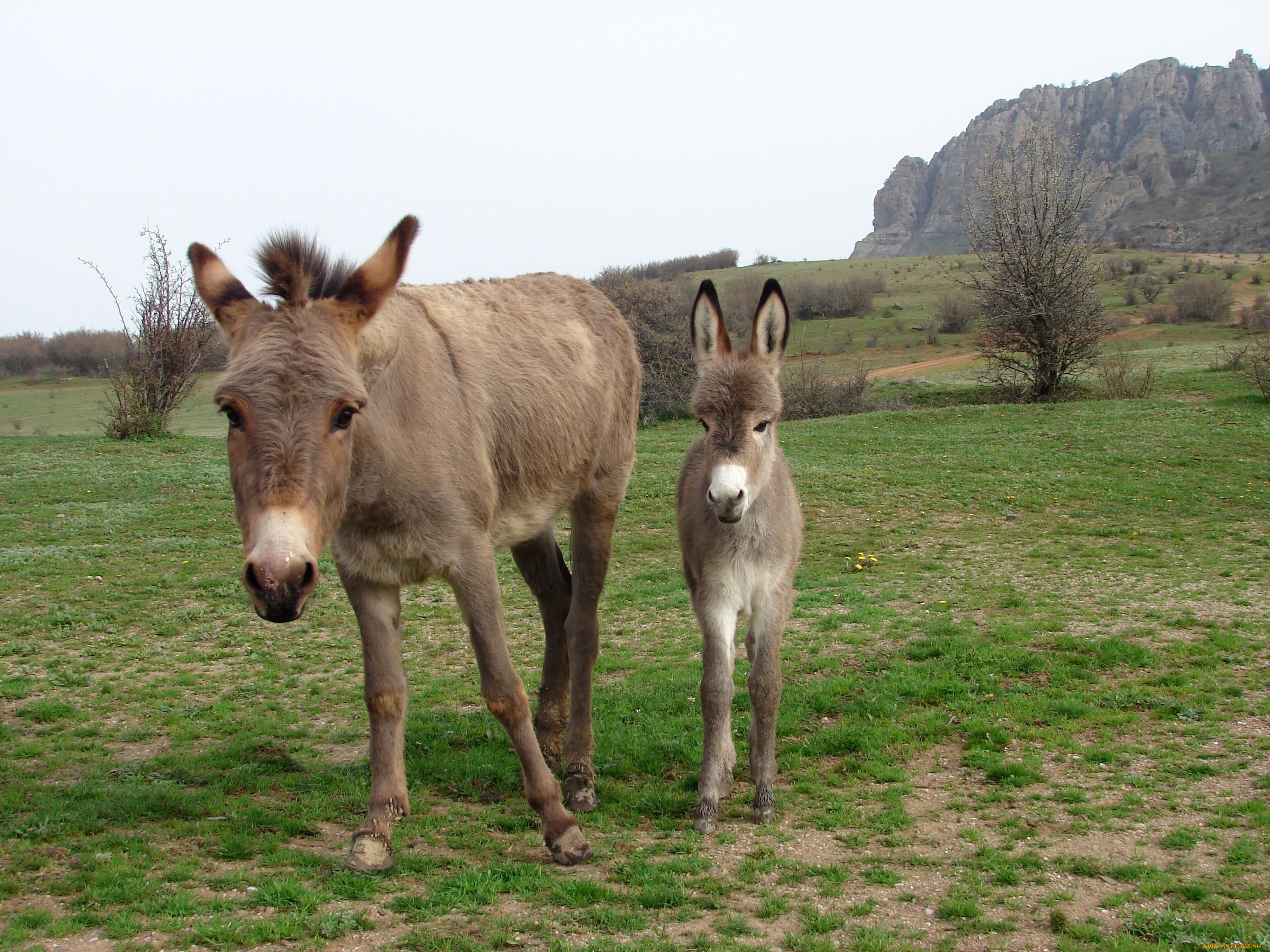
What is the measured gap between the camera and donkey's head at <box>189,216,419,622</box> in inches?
131

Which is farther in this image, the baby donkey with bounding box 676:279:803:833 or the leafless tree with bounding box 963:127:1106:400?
the leafless tree with bounding box 963:127:1106:400

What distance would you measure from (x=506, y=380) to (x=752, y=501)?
5.68 feet

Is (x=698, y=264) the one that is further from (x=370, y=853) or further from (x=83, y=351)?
(x=370, y=853)

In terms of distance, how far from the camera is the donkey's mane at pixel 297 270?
3.91 meters

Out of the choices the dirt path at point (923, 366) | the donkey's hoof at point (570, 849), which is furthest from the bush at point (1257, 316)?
the donkey's hoof at point (570, 849)

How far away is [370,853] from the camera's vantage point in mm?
4402

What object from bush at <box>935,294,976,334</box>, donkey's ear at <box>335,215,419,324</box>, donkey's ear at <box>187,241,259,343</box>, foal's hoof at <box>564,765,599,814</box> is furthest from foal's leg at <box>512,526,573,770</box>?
bush at <box>935,294,976,334</box>

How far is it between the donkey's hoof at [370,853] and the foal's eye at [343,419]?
7.32 ft

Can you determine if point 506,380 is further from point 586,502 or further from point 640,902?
point 640,902

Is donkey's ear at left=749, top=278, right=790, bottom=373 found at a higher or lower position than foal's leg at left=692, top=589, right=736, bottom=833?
higher

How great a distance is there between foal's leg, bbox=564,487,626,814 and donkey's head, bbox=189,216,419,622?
2413 millimetres

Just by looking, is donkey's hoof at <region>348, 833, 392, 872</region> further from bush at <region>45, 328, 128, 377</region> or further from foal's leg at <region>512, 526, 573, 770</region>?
bush at <region>45, 328, 128, 377</region>

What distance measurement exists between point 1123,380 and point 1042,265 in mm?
4837

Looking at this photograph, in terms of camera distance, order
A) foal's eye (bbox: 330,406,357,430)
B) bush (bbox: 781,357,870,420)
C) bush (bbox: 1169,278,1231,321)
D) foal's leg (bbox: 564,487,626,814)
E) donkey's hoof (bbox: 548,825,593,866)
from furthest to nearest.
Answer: bush (bbox: 1169,278,1231,321), bush (bbox: 781,357,870,420), foal's leg (bbox: 564,487,626,814), donkey's hoof (bbox: 548,825,593,866), foal's eye (bbox: 330,406,357,430)
